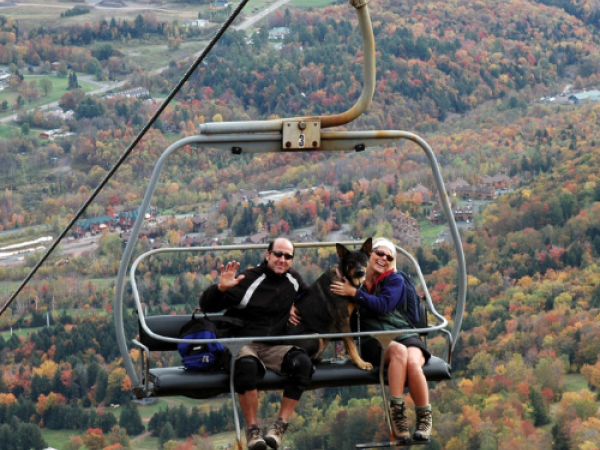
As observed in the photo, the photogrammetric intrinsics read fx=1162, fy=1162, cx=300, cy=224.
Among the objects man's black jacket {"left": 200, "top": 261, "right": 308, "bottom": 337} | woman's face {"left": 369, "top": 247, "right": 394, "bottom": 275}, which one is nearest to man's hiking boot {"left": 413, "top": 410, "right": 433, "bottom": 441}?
woman's face {"left": 369, "top": 247, "right": 394, "bottom": 275}

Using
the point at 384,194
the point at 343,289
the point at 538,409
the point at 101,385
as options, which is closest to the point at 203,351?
the point at 343,289

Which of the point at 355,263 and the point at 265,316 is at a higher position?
the point at 355,263

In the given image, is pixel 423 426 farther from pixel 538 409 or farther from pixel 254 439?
pixel 538 409

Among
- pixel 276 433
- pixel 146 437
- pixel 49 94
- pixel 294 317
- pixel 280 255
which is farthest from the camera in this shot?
pixel 49 94

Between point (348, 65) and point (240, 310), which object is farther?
point (348, 65)

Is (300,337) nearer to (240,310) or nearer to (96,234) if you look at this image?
(240,310)

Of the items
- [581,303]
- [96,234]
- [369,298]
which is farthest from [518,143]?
[369,298]

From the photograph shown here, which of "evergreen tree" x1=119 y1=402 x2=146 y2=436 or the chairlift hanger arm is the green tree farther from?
the chairlift hanger arm
